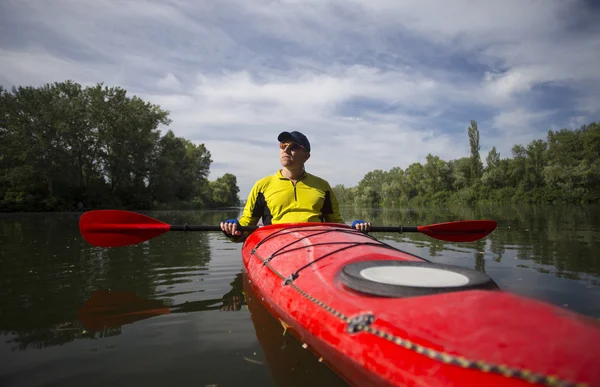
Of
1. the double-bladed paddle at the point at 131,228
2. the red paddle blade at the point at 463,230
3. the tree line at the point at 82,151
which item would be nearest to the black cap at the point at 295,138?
the double-bladed paddle at the point at 131,228

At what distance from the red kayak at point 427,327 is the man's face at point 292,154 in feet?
6.10

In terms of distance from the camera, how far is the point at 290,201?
401 centimetres

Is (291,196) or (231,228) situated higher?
(291,196)

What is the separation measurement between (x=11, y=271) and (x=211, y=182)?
270 feet

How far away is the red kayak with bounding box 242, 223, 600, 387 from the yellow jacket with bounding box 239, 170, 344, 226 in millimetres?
1516

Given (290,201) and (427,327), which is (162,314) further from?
(427,327)

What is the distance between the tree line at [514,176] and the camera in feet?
120

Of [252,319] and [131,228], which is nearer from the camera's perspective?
[252,319]

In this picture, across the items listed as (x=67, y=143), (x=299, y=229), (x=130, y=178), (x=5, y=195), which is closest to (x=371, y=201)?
(x=130, y=178)

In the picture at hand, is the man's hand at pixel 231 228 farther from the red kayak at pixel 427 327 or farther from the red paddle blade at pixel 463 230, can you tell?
the red paddle blade at pixel 463 230

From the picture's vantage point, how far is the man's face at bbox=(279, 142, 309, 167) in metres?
4.09

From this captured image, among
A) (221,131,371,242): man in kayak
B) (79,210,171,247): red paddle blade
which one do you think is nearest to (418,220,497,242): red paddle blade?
(221,131,371,242): man in kayak

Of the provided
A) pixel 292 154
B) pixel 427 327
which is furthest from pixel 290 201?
pixel 427 327

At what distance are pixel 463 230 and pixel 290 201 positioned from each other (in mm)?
2575
